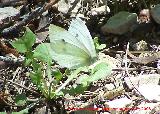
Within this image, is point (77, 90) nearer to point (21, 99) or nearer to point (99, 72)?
point (99, 72)

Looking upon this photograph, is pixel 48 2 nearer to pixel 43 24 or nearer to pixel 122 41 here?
pixel 43 24

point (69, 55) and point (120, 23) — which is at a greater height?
point (120, 23)

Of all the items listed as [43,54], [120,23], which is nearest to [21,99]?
[43,54]

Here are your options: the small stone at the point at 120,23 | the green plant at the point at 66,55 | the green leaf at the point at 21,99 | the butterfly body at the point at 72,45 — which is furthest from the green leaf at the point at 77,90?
the small stone at the point at 120,23

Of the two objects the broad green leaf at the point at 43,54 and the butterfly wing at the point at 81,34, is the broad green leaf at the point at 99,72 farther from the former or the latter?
the broad green leaf at the point at 43,54

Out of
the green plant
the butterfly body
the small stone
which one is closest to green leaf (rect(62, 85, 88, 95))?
the green plant

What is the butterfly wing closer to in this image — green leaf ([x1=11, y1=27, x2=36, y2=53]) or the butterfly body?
the butterfly body

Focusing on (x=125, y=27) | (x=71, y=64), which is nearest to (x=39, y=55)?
(x=71, y=64)
